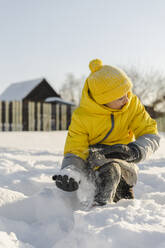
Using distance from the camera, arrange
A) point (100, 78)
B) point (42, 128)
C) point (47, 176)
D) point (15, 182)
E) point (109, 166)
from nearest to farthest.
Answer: point (109, 166)
point (100, 78)
point (15, 182)
point (47, 176)
point (42, 128)

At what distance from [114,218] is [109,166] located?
1.61ft

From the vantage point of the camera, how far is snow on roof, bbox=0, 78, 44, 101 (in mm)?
18706

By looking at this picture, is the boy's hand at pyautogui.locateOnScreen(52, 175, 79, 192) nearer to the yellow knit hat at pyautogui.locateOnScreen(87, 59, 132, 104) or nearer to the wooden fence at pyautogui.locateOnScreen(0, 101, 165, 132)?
the yellow knit hat at pyautogui.locateOnScreen(87, 59, 132, 104)

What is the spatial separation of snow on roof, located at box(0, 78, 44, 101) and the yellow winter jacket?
→ 684 inches

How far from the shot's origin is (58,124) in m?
9.52

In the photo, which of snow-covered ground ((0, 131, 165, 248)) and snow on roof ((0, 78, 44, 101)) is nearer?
snow-covered ground ((0, 131, 165, 248))

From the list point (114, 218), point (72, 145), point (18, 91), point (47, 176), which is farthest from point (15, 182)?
point (18, 91)

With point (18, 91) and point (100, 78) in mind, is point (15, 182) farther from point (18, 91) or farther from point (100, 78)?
point (18, 91)

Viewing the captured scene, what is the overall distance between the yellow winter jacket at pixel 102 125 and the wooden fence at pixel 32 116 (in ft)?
22.1

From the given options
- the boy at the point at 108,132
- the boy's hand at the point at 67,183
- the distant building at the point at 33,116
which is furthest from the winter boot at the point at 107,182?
the distant building at the point at 33,116

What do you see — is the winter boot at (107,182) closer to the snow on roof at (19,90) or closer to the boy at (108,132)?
the boy at (108,132)

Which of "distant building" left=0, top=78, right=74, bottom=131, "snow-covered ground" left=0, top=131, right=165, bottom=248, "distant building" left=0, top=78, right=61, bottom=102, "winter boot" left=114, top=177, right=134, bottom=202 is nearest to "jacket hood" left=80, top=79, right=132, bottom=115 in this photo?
"winter boot" left=114, top=177, right=134, bottom=202

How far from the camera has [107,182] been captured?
1.48 meters

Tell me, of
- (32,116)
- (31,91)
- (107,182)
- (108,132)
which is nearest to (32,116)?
(32,116)
